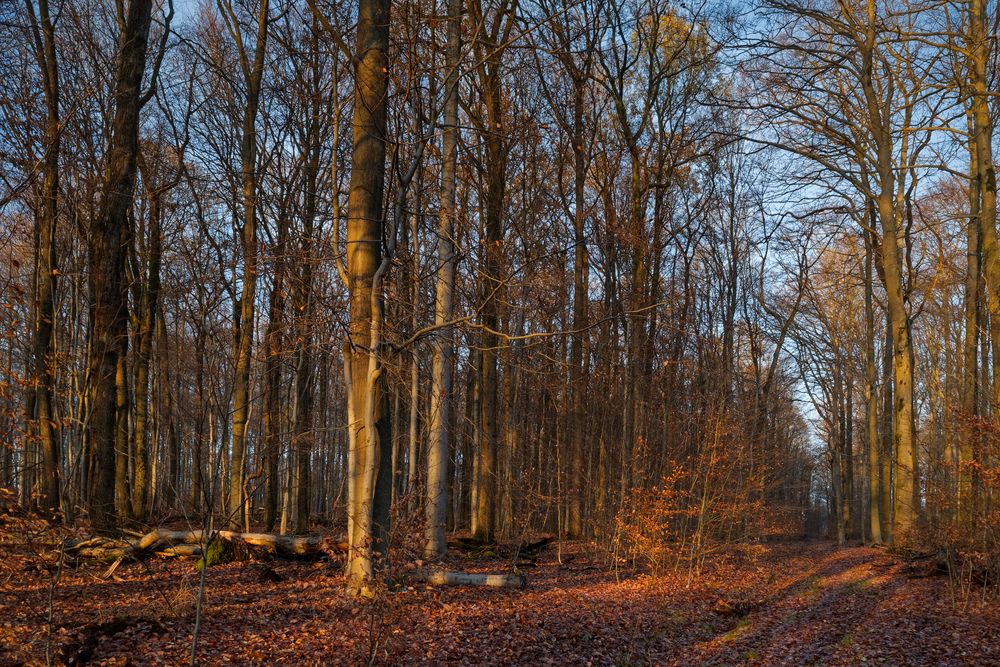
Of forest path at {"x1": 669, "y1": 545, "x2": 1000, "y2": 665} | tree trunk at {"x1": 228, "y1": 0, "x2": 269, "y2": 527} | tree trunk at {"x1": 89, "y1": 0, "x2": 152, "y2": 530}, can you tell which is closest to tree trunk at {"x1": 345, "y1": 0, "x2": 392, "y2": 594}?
forest path at {"x1": 669, "y1": 545, "x2": 1000, "y2": 665}

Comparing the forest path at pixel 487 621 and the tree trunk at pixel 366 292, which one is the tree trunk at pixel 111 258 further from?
the tree trunk at pixel 366 292

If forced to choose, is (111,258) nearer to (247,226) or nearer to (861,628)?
(247,226)

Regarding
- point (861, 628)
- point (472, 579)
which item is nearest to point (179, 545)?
point (472, 579)

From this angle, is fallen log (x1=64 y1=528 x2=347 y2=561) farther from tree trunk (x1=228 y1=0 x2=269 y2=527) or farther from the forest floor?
tree trunk (x1=228 y1=0 x2=269 y2=527)

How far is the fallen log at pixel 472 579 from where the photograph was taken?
9.97 metres

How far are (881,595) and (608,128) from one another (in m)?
15.4

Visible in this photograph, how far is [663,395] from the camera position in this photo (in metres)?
19.4

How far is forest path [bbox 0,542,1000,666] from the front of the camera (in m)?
6.26

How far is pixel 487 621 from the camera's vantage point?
7.90 meters

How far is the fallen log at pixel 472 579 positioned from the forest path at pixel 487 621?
0.24 meters

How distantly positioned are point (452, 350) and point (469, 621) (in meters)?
7.64

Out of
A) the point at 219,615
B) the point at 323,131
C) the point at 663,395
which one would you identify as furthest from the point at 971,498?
the point at 323,131

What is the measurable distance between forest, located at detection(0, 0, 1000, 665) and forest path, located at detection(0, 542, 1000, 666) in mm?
63

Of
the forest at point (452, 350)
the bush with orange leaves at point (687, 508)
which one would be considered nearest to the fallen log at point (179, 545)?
the forest at point (452, 350)
